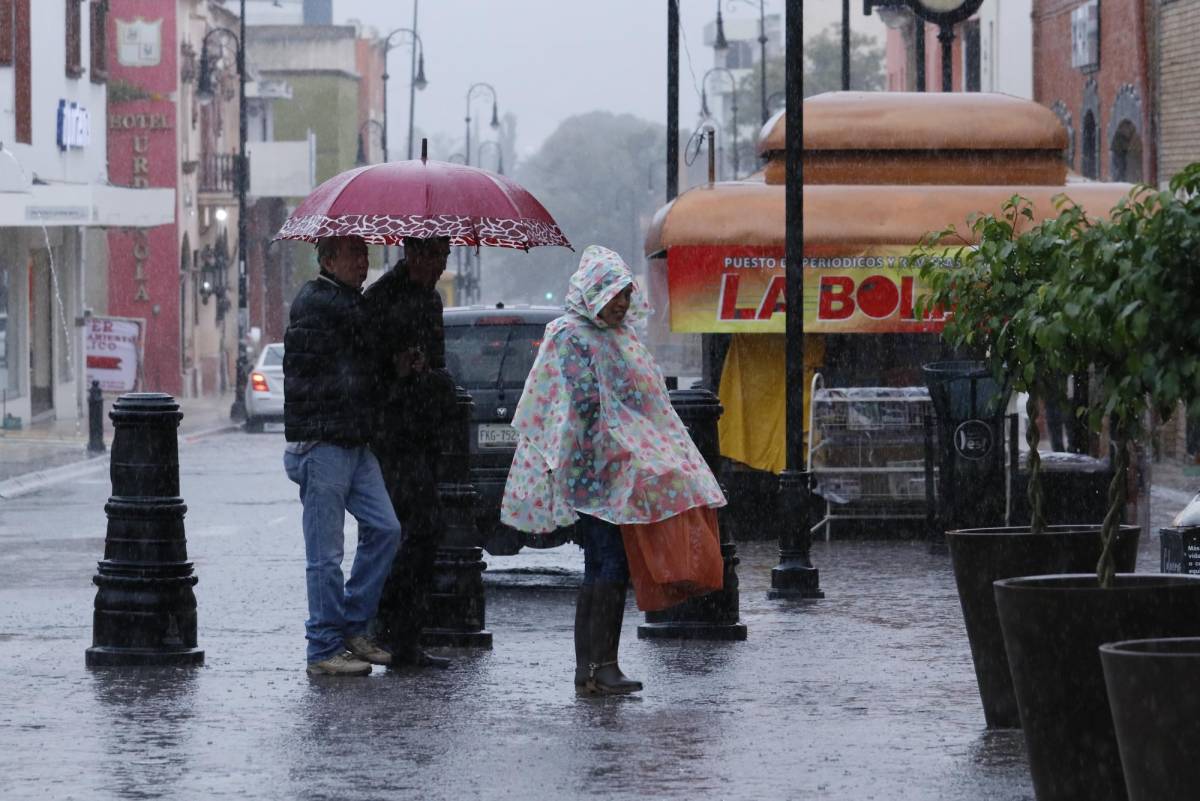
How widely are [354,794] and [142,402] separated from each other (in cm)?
332

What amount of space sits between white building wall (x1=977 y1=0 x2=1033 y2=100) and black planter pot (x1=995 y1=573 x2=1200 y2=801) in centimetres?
3338

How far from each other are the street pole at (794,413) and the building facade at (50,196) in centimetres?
2306

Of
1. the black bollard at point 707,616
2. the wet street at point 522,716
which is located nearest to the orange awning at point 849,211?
the wet street at point 522,716

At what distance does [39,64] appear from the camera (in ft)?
135

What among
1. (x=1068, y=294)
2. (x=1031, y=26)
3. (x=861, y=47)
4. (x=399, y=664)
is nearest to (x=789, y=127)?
(x=399, y=664)

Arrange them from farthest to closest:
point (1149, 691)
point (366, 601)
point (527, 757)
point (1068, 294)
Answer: point (366, 601), point (527, 757), point (1068, 294), point (1149, 691)

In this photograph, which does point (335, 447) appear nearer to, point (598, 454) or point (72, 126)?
point (598, 454)

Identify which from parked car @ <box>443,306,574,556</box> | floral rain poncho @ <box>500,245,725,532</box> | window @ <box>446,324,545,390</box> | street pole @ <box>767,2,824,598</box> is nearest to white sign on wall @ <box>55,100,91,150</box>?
parked car @ <box>443,306,574,556</box>

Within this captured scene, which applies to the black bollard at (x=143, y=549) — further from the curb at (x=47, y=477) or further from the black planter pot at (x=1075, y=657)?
the curb at (x=47, y=477)

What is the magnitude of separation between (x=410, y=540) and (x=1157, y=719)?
525 cm

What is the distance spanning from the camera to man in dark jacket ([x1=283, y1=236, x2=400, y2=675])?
10.1 m

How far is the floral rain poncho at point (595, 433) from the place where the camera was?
9.84 m

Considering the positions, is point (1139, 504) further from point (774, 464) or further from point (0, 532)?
point (0, 532)

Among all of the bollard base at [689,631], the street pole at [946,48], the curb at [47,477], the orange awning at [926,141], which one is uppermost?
the street pole at [946,48]
